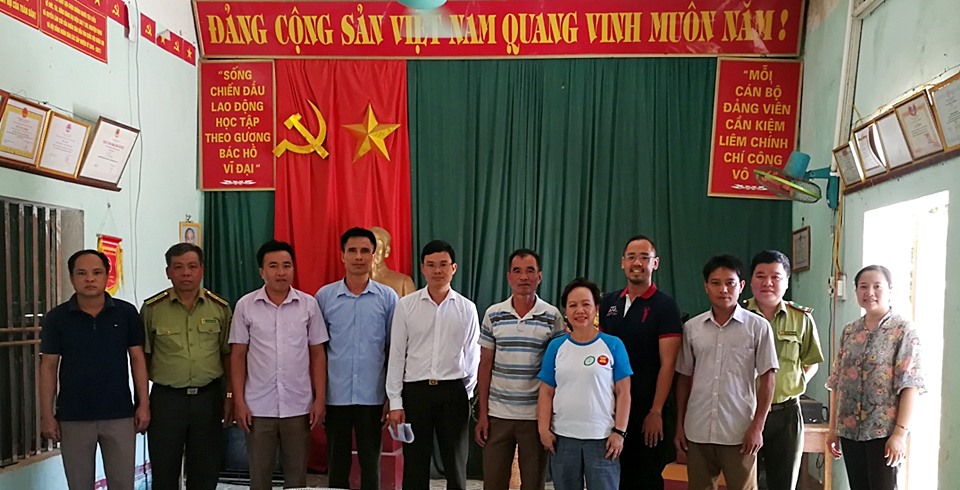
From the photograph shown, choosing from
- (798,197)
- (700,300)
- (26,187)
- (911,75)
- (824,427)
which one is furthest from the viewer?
(700,300)

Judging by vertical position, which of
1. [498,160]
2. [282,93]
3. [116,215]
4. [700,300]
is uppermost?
[282,93]

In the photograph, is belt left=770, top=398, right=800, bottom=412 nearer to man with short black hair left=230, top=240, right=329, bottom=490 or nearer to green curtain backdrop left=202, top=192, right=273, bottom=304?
man with short black hair left=230, top=240, right=329, bottom=490

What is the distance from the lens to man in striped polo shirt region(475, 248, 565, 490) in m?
3.19

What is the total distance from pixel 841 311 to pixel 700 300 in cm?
111

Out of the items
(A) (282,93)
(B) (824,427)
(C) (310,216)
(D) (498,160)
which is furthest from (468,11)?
(B) (824,427)

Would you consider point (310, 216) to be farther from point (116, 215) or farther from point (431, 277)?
point (431, 277)

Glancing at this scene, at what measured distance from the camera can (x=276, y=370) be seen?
338 cm

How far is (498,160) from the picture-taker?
534cm

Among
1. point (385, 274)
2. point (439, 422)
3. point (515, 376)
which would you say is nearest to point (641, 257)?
point (515, 376)

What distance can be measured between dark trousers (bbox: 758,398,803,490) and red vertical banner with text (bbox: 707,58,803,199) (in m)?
2.24

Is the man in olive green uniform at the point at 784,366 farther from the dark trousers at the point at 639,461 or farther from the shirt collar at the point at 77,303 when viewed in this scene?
the shirt collar at the point at 77,303

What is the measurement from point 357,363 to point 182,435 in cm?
78

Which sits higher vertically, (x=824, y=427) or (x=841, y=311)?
(x=841, y=311)

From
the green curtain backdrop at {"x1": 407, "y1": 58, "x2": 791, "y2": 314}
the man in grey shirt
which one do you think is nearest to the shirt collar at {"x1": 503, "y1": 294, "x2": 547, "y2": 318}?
the man in grey shirt
